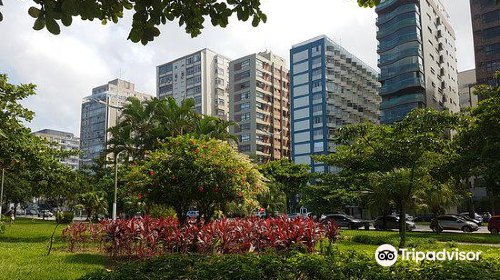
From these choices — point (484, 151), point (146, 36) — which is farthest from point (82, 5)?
point (484, 151)

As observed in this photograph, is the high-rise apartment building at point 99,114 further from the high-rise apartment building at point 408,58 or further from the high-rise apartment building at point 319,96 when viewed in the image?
the high-rise apartment building at point 408,58

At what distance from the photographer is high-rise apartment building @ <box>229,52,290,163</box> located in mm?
81500

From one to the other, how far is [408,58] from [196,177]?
6069 cm

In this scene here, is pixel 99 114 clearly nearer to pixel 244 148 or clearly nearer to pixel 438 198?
pixel 244 148

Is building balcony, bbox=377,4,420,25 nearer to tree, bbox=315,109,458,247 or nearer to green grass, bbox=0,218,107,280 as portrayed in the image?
tree, bbox=315,109,458,247

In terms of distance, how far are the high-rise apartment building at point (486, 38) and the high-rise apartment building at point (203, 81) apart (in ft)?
174

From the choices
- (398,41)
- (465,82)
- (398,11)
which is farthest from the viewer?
(465,82)

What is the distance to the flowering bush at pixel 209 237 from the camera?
1052 cm

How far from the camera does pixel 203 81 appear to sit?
95.1 m

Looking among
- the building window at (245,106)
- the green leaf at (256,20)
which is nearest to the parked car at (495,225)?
the green leaf at (256,20)

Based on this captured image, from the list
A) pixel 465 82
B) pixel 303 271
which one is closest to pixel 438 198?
pixel 303 271

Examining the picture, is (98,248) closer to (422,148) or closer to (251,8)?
(422,148)

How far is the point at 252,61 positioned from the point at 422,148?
7020cm

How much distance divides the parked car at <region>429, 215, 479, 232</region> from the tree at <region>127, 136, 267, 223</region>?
21492mm
